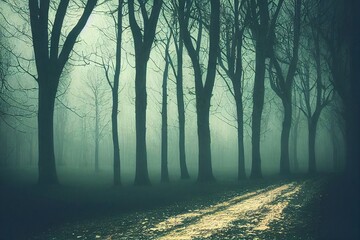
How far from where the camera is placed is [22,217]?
24.9 feet

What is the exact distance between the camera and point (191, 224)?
680cm

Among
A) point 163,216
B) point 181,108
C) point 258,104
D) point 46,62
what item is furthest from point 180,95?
point 163,216

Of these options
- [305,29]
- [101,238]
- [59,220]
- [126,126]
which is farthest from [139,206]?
[126,126]

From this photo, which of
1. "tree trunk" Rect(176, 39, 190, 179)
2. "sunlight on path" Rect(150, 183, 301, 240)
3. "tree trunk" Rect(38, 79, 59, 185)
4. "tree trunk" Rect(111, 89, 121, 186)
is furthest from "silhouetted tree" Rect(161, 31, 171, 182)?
"sunlight on path" Rect(150, 183, 301, 240)

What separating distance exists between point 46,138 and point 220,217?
8.28 m

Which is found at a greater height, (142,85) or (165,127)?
(142,85)

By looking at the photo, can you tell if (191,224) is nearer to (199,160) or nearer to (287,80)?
(199,160)

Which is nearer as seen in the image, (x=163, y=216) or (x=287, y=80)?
(x=163, y=216)

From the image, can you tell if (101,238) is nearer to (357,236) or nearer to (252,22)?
(357,236)

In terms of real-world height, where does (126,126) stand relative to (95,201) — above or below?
above

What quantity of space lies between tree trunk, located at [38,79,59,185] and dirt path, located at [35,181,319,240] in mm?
6315

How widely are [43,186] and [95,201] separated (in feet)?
12.0

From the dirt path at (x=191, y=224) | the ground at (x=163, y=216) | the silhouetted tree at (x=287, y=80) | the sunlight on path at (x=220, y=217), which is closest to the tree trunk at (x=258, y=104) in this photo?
the silhouetted tree at (x=287, y=80)

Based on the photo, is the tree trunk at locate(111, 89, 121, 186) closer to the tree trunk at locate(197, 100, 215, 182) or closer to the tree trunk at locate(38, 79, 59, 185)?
the tree trunk at locate(197, 100, 215, 182)
